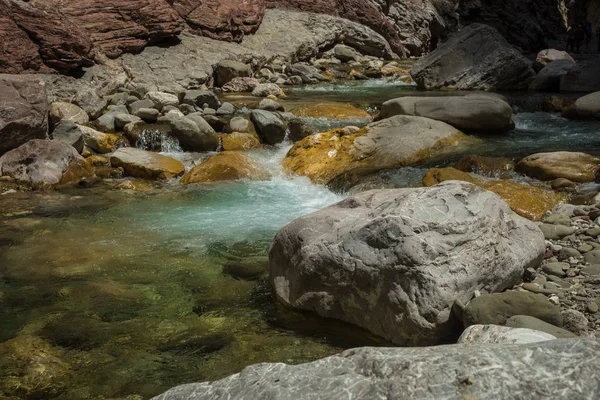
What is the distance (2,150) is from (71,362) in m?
6.46

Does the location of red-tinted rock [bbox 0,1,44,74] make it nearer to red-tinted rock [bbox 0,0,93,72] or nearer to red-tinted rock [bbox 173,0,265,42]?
red-tinted rock [bbox 0,0,93,72]

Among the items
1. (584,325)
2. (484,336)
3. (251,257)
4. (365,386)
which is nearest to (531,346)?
(365,386)

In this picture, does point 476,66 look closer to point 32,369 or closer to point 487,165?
point 487,165

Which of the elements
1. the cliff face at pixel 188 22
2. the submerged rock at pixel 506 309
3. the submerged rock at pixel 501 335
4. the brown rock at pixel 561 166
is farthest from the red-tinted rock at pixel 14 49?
the submerged rock at pixel 501 335

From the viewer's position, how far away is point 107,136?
10688mm

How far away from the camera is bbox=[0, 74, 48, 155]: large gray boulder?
9156 millimetres

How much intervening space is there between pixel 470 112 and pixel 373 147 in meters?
1.97

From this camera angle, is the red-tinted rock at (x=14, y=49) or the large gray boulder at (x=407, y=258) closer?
the large gray boulder at (x=407, y=258)

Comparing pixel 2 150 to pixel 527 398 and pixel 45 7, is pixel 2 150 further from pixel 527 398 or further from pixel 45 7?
pixel 527 398

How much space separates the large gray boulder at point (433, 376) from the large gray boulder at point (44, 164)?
7189 mm

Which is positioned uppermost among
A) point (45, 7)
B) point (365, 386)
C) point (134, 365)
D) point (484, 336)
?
point (45, 7)

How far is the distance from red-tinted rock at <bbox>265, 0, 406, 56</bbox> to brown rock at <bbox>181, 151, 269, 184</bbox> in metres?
15.1

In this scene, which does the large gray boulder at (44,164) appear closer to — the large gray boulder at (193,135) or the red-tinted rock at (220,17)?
the large gray boulder at (193,135)

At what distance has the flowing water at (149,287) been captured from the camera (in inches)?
152
